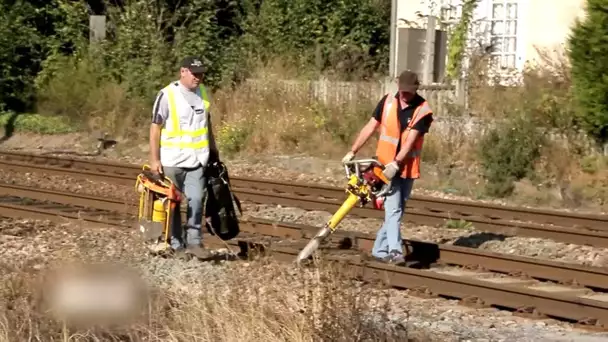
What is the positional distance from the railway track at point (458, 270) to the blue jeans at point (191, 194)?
2.10ft

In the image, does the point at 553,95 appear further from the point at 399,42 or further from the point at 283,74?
the point at 283,74

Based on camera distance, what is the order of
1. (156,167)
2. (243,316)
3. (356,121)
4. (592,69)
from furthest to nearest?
(356,121) → (592,69) → (156,167) → (243,316)

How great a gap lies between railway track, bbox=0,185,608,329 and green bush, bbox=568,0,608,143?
7.15 m

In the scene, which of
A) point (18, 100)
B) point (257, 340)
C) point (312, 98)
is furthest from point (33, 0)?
point (257, 340)

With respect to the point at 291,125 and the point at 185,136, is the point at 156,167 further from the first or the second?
the point at 291,125

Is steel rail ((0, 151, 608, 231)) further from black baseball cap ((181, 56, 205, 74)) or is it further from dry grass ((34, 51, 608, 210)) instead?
black baseball cap ((181, 56, 205, 74))

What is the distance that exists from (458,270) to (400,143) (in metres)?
1.36

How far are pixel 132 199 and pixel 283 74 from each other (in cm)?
1019

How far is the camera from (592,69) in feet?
62.1

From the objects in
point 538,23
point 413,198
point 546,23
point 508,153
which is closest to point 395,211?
point 413,198

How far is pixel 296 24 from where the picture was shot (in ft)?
96.7

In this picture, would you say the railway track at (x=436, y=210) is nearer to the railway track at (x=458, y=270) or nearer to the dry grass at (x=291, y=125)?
the railway track at (x=458, y=270)

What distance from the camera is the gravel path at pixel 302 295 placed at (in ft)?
26.7

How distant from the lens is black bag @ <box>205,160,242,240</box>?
11.3 metres
